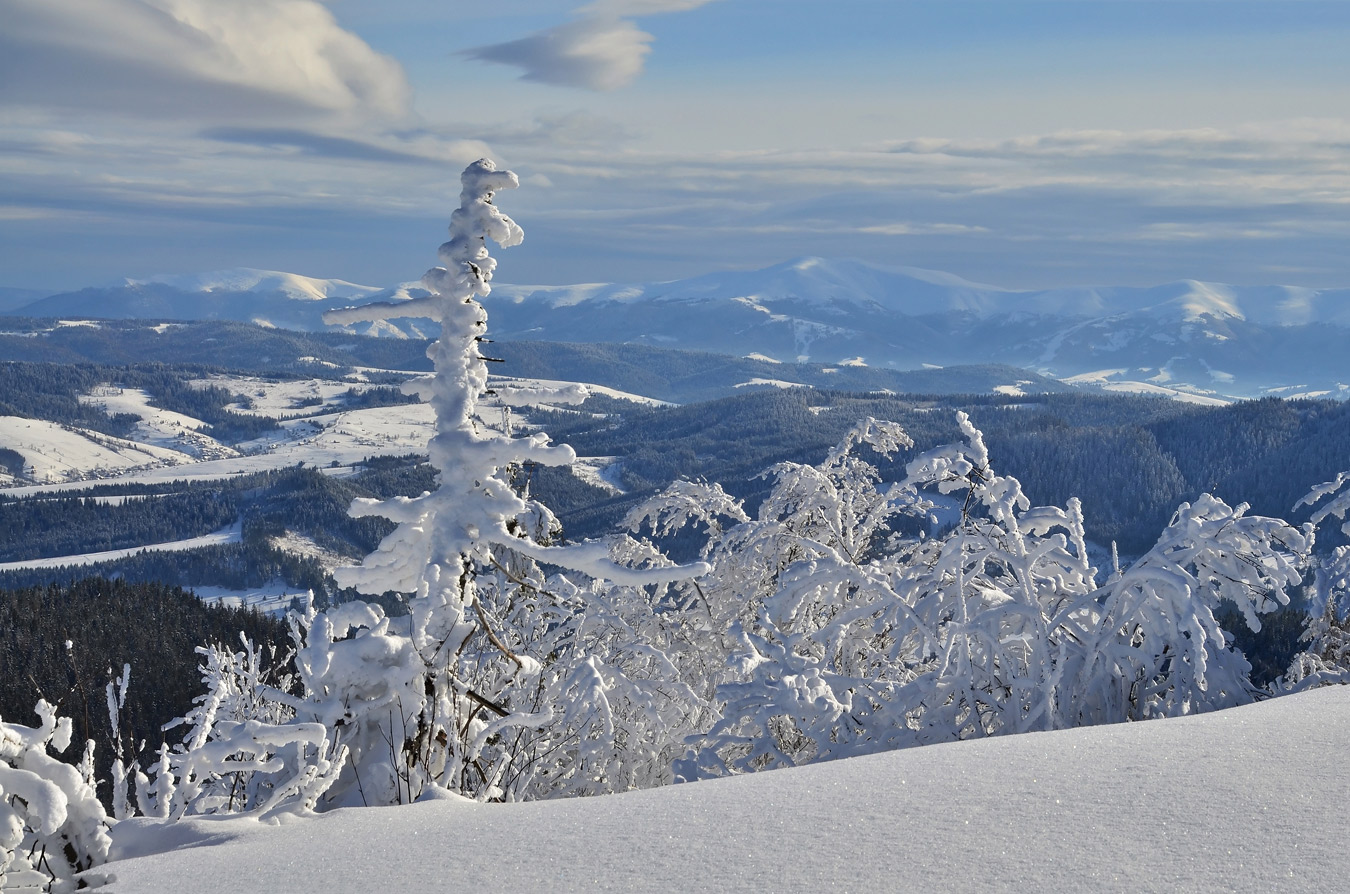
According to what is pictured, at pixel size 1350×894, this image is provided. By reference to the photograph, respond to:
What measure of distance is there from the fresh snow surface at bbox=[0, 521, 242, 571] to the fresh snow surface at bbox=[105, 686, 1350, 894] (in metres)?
195

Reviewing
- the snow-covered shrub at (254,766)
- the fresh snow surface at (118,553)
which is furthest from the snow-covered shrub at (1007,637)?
the fresh snow surface at (118,553)

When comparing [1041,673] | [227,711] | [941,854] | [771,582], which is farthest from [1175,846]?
[771,582]

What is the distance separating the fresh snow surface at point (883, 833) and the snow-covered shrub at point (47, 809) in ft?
0.69

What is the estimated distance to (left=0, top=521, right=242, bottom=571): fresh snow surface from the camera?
177125mm

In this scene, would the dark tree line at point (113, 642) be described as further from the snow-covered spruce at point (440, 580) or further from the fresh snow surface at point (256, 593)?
the fresh snow surface at point (256, 593)

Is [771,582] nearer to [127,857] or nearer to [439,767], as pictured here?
[439,767]

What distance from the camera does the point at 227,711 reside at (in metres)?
8.03

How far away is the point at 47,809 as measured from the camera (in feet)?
12.7

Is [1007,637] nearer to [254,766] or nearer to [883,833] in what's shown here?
[883,833]

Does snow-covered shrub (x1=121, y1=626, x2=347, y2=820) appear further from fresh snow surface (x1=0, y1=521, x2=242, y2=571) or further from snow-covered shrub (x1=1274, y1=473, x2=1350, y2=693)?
fresh snow surface (x1=0, y1=521, x2=242, y2=571)

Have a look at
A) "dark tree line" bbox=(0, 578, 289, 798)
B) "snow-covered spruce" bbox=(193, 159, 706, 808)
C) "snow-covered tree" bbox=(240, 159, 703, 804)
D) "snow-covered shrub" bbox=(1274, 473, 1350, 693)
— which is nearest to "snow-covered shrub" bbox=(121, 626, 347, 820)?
"snow-covered spruce" bbox=(193, 159, 706, 808)

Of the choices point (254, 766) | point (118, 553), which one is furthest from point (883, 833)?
point (118, 553)

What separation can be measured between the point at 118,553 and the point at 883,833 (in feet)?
697

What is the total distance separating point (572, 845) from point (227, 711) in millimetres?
4942
